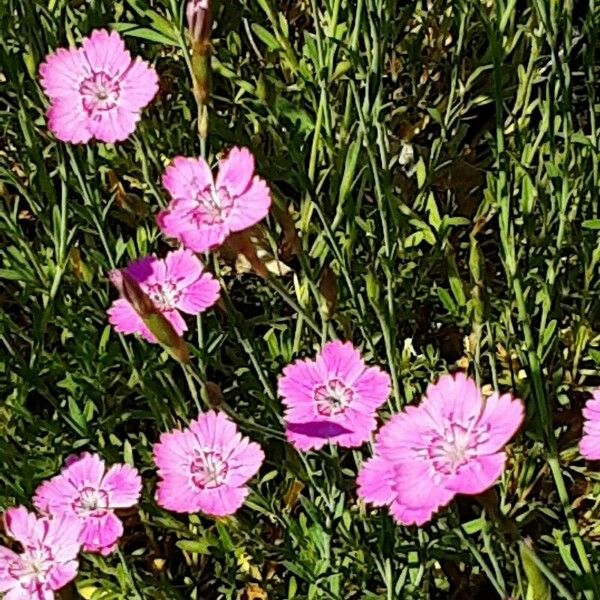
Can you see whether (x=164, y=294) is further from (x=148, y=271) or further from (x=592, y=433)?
(x=592, y=433)

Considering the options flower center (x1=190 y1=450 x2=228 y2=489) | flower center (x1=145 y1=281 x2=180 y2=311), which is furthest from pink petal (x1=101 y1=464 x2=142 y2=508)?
flower center (x1=145 y1=281 x2=180 y2=311)

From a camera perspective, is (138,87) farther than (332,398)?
Yes

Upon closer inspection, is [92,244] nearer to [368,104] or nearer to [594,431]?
[368,104]

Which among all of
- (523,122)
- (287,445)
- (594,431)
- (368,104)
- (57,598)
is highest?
(523,122)

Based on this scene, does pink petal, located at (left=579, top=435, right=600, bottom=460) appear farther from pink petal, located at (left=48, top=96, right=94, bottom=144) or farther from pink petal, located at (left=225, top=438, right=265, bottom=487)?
pink petal, located at (left=48, top=96, right=94, bottom=144)

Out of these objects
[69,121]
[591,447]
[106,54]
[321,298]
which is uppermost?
[106,54]

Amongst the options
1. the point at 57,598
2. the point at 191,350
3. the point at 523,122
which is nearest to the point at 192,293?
the point at 191,350

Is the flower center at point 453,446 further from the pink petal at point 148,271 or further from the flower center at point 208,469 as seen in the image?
the pink petal at point 148,271

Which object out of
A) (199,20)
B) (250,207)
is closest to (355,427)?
(250,207)
